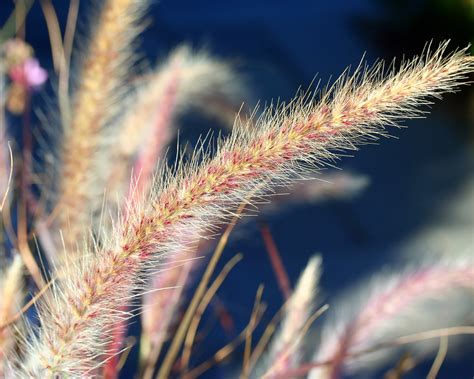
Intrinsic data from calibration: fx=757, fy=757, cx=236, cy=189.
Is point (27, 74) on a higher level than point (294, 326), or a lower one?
higher

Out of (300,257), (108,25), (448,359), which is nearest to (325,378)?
(108,25)

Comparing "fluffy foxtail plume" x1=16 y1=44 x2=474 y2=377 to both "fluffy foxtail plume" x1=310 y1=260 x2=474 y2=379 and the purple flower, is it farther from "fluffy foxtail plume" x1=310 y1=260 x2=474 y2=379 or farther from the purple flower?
the purple flower

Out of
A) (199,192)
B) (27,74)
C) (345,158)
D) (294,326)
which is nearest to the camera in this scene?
(199,192)

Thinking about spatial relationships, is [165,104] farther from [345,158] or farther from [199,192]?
[345,158]

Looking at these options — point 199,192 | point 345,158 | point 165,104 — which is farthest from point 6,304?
point 345,158

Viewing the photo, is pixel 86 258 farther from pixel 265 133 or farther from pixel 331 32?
pixel 331 32

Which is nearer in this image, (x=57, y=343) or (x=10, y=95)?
(x=57, y=343)

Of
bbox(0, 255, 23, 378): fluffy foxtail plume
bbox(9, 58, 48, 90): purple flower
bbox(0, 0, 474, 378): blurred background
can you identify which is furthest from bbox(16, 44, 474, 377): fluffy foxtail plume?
bbox(0, 0, 474, 378): blurred background
